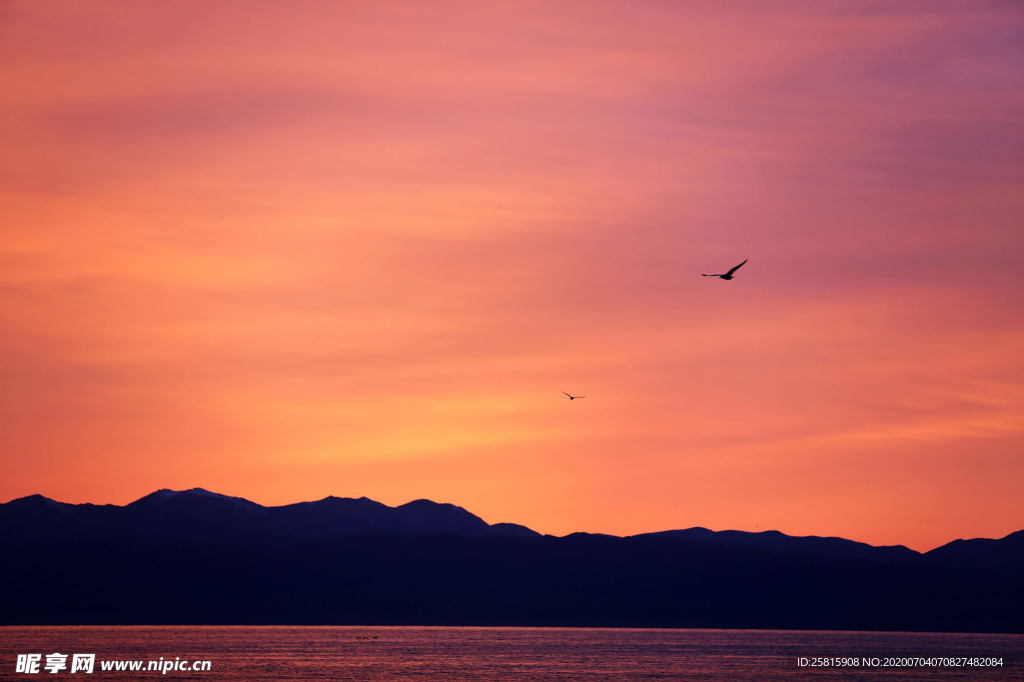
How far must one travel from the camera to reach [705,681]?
19988 centimetres

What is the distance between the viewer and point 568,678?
19812cm

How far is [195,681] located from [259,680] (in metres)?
10.7

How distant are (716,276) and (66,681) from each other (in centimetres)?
15516

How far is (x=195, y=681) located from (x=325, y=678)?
2200 cm

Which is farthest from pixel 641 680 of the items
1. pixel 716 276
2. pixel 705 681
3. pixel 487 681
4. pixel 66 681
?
pixel 716 276

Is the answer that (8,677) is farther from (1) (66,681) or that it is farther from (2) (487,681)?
(2) (487,681)

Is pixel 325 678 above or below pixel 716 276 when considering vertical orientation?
below

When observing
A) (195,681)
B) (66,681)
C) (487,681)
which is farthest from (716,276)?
(66,681)

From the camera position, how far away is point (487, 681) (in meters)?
192

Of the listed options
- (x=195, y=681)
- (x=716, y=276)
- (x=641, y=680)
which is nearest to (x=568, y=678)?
(x=641, y=680)

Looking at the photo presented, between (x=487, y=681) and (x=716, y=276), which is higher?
(x=716, y=276)

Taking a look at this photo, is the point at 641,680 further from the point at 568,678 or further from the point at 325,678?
the point at 325,678

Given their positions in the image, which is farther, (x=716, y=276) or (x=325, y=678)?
(x=325, y=678)

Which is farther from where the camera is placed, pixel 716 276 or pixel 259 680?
pixel 259 680
